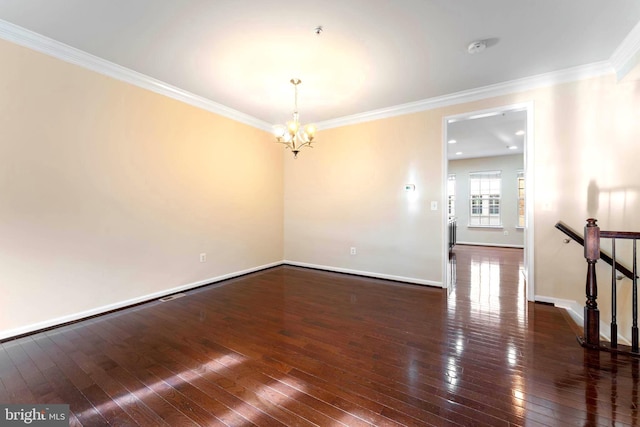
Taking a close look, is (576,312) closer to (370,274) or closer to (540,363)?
(540,363)

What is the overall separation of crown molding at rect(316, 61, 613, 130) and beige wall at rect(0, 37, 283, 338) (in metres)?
2.49

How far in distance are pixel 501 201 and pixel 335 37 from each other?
801 centimetres

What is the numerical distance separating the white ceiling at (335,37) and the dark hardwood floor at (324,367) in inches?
115

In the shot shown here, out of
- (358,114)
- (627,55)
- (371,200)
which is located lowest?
(371,200)

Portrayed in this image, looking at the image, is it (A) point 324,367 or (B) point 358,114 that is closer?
(A) point 324,367

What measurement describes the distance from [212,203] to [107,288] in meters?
1.76

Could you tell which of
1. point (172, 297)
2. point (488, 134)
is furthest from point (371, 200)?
point (172, 297)

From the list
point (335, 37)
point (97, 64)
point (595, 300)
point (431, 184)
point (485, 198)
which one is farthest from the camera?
point (485, 198)

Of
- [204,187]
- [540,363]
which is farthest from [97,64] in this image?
[540,363]

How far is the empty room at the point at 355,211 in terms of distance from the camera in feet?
5.93

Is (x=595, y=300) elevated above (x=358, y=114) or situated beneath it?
situated beneath

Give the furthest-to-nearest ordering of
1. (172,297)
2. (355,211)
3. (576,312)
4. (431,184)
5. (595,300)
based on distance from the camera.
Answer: (355,211) → (431,184) → (172,297) → (576,312) → (595,300)

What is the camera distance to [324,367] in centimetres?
204

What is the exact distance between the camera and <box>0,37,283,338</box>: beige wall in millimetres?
2520
